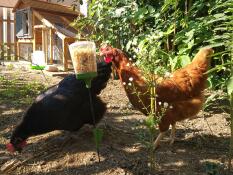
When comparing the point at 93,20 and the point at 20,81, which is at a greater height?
the point at 93,20

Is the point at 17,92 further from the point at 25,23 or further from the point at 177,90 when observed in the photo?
the point at 25,23

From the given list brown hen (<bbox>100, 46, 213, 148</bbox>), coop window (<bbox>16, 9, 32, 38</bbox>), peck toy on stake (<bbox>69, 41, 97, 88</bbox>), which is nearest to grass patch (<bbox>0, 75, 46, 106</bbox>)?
brown hen (<bbox>100, 46, 213, 148</bbox>)

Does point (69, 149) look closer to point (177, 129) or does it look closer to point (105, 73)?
point (105, 73)

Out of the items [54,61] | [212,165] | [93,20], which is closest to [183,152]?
[212,165]

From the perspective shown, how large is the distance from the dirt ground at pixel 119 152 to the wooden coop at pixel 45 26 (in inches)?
207

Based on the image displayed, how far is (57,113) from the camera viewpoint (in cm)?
330

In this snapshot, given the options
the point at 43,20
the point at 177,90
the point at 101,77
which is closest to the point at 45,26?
the point at 43,20

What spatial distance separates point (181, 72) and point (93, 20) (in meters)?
3.89

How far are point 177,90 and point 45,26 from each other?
6.75 metres

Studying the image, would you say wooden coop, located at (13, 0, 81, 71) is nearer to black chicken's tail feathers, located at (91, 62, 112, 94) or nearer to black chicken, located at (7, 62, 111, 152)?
black chicken's tail feathers, located at (91, 62, 112, 94)

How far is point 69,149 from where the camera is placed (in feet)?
10.4

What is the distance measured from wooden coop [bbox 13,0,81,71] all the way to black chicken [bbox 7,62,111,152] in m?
5.28

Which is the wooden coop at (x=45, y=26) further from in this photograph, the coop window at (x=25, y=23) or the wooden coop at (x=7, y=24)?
the wooden coop at (x=7, y=24)

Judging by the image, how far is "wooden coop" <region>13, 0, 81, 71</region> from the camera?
30.4 ft
